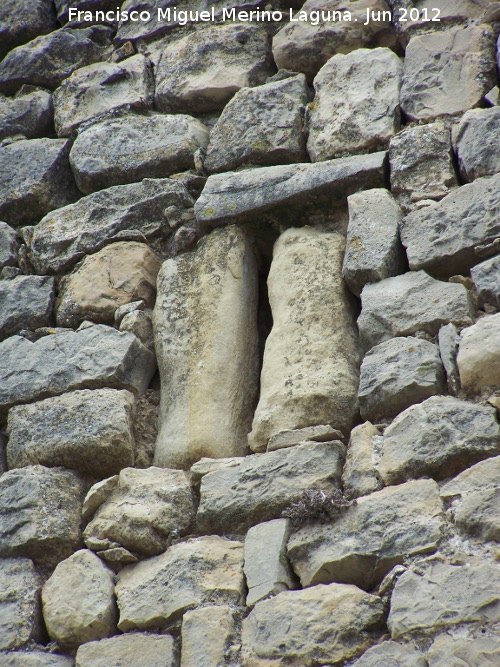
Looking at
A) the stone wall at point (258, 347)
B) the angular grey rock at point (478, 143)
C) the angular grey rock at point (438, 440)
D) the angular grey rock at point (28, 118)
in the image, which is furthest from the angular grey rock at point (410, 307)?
the angular grey rock at point (28, 118)

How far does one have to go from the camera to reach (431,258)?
2590 mm

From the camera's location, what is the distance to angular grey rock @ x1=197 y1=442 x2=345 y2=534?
2295 mm

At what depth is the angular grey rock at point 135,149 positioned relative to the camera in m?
3.43

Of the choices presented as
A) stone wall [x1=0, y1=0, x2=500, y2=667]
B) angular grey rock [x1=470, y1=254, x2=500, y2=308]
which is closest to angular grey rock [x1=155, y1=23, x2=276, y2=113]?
stone wall [x1=0, y1=0, x2=500, y2=667]

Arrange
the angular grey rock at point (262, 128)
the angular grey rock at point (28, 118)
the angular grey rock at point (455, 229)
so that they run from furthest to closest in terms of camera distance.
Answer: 1. the angular grey rock at point (28, 118)
2. the angular grey rock at point (262, 128)
3. the angular grey rock at point (455, 229)

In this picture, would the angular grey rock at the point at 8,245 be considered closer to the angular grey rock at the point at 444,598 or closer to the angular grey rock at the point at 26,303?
the angular grey rock at the point at 26,303

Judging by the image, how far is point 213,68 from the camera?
3641 millimetres

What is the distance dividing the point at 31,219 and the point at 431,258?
171 centimetres

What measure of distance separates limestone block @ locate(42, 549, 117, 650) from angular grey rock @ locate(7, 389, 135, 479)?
0.31 meters

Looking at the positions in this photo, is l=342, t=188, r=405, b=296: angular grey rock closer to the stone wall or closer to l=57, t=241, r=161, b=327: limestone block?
the stone wall

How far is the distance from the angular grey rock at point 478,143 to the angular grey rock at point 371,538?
106cm

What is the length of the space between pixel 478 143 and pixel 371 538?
131 cm

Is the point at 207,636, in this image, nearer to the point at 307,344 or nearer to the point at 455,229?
the point at 307,344

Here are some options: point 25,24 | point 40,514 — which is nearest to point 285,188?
point 40,514
